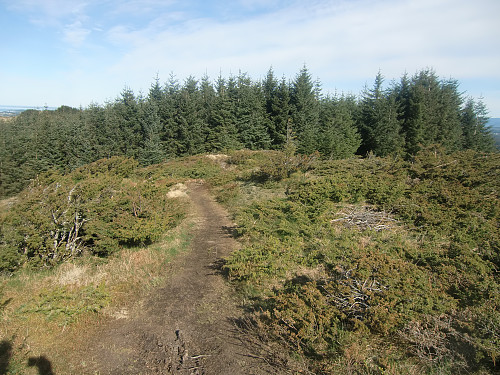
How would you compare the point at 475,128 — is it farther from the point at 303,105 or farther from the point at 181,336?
the point at 181,336

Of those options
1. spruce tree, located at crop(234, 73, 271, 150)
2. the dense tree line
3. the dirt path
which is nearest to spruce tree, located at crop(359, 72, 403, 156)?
the dense tree line

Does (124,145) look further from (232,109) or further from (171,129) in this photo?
(232,109)

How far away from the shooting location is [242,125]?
32281mm

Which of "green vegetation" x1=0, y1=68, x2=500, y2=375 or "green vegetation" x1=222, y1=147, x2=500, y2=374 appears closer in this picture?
"green vegetation" x1=222, y1=147, x2=500, y2=374


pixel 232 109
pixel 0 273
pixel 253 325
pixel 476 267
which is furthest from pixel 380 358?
pixel 232 109

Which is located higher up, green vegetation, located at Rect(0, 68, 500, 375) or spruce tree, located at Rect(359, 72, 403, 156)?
spruce tree, located at Rect(359, 72, 403, 156)

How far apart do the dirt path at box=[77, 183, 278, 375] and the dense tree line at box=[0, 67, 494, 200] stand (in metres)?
23.8

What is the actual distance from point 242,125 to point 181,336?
28.9m

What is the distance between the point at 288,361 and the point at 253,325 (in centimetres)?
111

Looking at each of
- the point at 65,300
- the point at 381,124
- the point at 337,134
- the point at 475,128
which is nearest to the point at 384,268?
the point at 65,300

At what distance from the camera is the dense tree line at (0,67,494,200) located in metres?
29.3

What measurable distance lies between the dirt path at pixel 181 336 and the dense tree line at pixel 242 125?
78.1 feet

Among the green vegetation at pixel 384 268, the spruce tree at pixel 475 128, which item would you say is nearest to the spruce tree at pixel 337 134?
the green vegetation at pixel 384 268

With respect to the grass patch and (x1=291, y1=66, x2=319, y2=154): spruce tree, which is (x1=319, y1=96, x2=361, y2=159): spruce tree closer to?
(x1=291, y1=66, x2=319, y2=154): spruce tree
